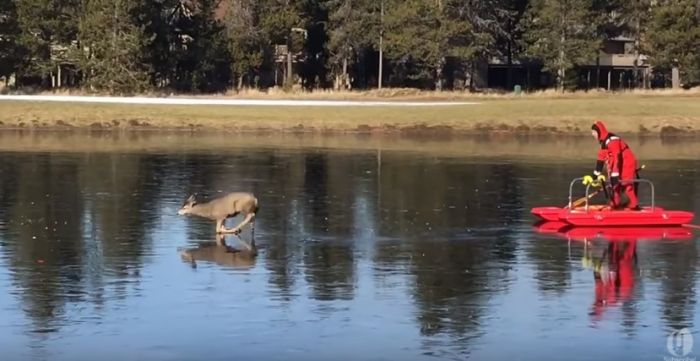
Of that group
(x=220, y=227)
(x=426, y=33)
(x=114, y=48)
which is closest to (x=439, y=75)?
(x=426, y=33)

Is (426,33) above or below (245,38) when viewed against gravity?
above

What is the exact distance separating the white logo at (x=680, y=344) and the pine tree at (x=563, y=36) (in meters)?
65.1

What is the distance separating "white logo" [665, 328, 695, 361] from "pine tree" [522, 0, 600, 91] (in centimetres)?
6514

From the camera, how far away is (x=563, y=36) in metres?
78.6

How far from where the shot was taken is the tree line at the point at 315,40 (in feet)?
226

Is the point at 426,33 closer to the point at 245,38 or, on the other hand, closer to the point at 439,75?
the point at 439,75

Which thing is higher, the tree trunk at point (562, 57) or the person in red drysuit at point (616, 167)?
the tree trunk at point (562, 57)

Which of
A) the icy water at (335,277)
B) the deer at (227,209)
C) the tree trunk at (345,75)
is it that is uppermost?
the tree trunk at (345,75)

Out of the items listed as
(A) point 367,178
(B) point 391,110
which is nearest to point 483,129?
(B) point 391,110

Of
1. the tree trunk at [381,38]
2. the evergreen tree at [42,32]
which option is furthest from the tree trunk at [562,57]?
the evergreen tree at [42,32]

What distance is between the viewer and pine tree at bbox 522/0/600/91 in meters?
78.1

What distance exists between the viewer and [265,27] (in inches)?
2928

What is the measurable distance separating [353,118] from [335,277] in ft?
103

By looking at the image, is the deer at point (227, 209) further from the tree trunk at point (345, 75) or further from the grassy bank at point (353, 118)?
the tree trunk at point (345, 75)
